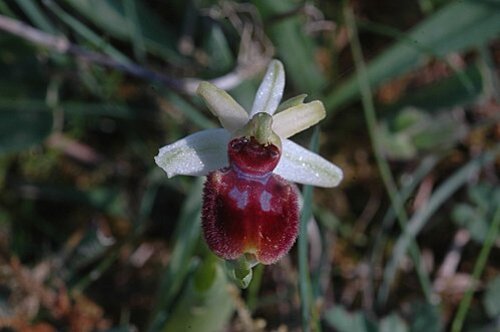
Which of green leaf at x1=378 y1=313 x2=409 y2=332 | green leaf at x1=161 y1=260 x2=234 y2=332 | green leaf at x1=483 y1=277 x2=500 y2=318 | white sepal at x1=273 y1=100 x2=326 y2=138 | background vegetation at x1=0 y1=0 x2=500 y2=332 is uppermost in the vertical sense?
background vegetation at x1=0 y1=0 x2=500 y2=332

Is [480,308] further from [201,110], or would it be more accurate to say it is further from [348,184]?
[201,110]


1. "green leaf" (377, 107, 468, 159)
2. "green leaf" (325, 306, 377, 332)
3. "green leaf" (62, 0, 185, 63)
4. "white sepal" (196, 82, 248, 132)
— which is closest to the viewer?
"white sepal" (196, 82, 248, 132)

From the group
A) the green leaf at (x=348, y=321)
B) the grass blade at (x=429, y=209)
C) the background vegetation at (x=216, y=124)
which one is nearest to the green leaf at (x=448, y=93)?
the background vegetation at (x=216, y=124)

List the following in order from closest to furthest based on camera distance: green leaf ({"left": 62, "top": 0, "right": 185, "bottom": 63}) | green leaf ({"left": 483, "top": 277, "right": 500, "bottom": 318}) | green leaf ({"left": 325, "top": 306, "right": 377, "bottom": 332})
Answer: green leaf ({"left": 325, "top": 306, "right": 377, "bottom": 332})
green leaf ({"left": 483, "top": 277, "right": 500, "bottom": 318})
green leaf ({"left": 62, "top": 0, "right": 185, "bottom": 63})

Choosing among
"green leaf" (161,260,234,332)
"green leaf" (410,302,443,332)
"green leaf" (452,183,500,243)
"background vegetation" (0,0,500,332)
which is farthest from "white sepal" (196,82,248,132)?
"green leaf" (452,183,500,243)

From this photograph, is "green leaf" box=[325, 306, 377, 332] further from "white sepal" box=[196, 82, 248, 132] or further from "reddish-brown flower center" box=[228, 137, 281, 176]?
"white sepal" box=[196, 82, 248, 132]

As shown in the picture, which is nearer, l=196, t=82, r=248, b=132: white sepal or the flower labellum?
the flower labellum

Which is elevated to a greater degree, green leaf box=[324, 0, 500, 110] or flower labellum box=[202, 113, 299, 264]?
green leaf box=[324, 0, 500, 110]
